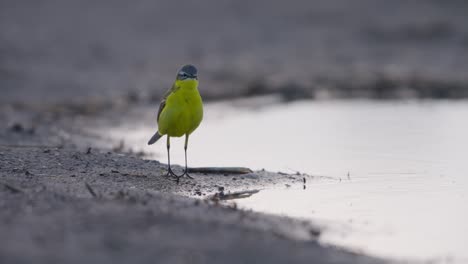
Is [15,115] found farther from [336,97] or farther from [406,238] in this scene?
[406,238]

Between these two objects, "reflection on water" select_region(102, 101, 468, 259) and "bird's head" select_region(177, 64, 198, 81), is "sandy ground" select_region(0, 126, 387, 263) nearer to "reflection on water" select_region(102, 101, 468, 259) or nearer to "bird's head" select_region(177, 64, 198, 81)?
"reflection on water" select_region(102, 101, 468, 259)

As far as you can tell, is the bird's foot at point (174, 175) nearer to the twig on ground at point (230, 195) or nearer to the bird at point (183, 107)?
the bird at point (183, 107)

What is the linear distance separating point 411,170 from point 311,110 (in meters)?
6.17

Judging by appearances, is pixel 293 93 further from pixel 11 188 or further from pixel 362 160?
pixel 11 188

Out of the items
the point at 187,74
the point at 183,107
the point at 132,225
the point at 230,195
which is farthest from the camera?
the point at 187,74

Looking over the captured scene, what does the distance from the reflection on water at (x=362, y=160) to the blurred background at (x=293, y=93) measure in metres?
0.03

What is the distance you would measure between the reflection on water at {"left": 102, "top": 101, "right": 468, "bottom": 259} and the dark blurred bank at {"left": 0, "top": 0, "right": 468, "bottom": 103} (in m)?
2.09

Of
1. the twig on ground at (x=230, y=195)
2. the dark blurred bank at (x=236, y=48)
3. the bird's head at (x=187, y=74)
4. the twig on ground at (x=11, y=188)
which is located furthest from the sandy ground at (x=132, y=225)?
the dark blurred bank at (x=236, y=48)

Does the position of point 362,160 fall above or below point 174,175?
above

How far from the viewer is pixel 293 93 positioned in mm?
17828

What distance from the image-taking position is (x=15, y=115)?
45.7ft

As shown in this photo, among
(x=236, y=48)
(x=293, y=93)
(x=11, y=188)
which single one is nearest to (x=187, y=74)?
(x=11, y=188)

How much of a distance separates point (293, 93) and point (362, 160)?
759 cm

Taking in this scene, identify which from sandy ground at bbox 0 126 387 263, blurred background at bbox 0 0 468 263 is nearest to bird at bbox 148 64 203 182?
sandy ground at bbox 0 126 387 263
